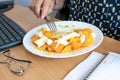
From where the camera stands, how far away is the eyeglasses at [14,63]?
0.60 metres

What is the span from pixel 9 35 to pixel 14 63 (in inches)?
5.9

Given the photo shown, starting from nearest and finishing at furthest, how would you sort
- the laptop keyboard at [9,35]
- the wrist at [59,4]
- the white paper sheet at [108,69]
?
the white paper sheet at [108,69], the laptop keyboard at [9,35], the wrist at [59,4]

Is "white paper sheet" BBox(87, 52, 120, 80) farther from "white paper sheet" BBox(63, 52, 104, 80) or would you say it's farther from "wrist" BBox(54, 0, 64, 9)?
"wrist" BBox(54, 0, 64, 9)

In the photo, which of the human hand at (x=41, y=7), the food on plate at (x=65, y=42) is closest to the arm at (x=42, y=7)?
the human hand at (x=41, y=7)

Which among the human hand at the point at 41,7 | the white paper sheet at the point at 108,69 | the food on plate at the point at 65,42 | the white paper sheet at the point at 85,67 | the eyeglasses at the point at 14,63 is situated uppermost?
the human hand at the point at 41,7

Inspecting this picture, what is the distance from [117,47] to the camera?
65 cm

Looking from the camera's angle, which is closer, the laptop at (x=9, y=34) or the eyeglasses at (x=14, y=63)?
the eyeglasses at (x=14, y=63)

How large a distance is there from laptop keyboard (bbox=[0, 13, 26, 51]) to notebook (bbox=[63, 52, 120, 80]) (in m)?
0.25

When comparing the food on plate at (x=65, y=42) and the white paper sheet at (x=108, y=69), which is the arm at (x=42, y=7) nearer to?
the food on plate at (x=65, y=42)

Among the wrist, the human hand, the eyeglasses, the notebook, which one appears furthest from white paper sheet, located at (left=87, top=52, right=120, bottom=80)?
the wrist

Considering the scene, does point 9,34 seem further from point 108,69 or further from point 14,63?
point 108,69

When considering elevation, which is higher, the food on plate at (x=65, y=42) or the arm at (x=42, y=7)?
the arm at (x=42, y=7)

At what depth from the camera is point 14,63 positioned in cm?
63

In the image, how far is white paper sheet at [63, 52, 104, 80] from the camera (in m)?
0.55
